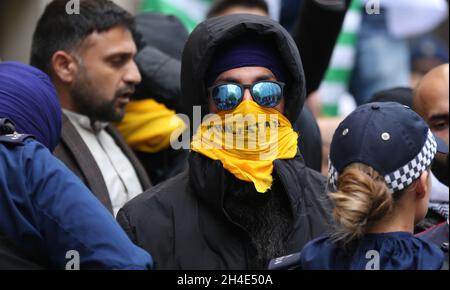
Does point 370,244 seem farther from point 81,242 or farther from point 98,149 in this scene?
point 98,149

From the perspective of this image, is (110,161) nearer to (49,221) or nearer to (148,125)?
(148,125)

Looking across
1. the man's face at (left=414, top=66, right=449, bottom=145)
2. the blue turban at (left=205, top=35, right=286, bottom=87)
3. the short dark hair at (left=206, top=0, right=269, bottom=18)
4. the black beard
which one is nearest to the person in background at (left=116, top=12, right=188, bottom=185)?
the short dark hair at (left=206, top=0, right=269, bottom=18)

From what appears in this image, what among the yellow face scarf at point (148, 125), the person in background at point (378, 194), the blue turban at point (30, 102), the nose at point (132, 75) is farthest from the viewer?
the yellow face scarf at point (148, 125)

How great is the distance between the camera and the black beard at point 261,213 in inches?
149

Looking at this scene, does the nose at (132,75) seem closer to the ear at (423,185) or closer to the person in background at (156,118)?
the person in background at (156,118)

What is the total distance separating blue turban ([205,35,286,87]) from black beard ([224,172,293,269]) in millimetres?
427

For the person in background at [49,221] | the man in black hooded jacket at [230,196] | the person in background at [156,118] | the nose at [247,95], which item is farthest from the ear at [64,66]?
the person in background at [49,221]

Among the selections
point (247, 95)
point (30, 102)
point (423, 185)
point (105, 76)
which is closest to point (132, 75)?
point (105, 76)

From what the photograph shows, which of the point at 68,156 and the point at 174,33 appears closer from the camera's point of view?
the point at 68,156

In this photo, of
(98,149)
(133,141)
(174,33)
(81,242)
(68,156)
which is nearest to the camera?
(81,242)

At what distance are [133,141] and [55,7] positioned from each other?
0.84m

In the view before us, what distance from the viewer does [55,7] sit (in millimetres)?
5414

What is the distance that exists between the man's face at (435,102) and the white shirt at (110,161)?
1.45 metres
